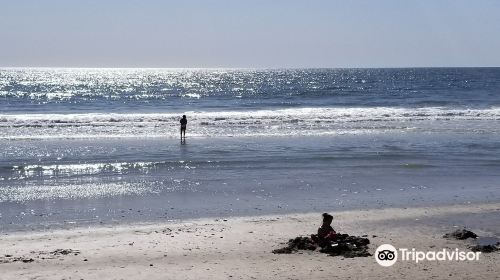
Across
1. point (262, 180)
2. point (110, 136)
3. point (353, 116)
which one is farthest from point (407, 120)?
point (262, 180)

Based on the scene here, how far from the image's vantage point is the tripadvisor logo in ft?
34.1

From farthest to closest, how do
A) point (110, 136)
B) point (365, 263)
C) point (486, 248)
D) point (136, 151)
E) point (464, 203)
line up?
1. point (110, 136)
2. point (136, 151)
3. point (464, 203)
4. point (486, 248)
5. point (365, 263)

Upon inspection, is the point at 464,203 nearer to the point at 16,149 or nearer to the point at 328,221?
the point at 328,221

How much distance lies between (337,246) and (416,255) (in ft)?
4.64

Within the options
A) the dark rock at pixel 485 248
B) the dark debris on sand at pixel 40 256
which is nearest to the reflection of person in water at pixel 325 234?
the dark rock at pixel 485 248

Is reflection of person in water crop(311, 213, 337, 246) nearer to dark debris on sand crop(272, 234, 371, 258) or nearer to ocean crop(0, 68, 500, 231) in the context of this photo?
dark debris on sand crop(272, 234, 371, 258)

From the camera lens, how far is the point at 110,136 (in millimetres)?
32844

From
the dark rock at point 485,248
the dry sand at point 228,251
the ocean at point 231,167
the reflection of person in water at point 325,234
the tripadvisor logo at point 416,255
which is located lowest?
the ocean at point 231,167

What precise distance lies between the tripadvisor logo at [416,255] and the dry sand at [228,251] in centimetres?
17

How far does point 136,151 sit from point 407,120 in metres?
24.5

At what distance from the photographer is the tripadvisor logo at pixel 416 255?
1038cm

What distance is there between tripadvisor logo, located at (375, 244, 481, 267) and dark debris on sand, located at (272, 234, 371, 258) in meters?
0.32

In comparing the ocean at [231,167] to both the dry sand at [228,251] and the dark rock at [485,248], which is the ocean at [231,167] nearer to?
the dry sand at [228,251]

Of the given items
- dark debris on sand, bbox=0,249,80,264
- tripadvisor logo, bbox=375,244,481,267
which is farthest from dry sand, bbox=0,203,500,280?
tripadvisor logo, bbox=375,244,481,267
